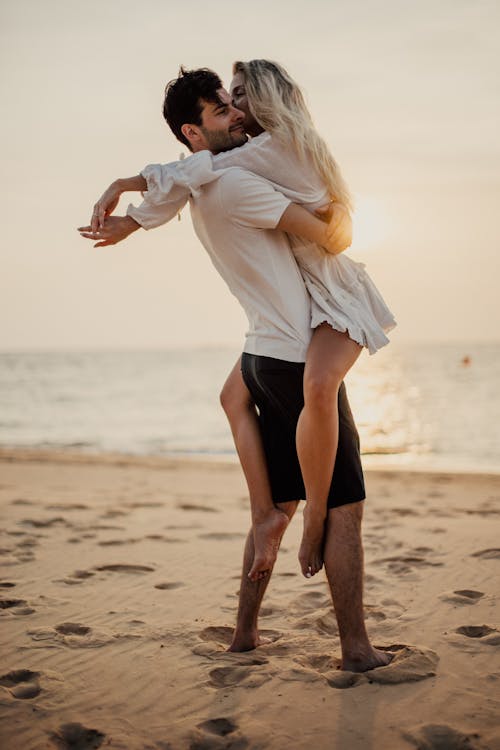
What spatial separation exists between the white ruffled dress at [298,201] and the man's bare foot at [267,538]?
81cm

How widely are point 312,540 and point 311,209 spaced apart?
1269mm

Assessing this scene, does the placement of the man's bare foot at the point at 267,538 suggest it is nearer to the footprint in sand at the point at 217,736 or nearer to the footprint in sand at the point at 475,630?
the footprint in sand at the point at 217,736

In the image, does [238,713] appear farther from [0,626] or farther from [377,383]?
[377,383]

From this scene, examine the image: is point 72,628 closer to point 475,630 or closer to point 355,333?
point 475,630

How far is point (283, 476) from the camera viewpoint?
3.03 m

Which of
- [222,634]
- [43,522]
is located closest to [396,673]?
[222,634]

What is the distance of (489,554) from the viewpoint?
4.77 meters

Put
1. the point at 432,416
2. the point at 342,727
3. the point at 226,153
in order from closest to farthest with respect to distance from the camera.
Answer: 1. the point at 342,727
2. the point at 226,153
3. the point at 432,416

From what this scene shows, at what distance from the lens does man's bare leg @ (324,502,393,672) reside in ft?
9.18

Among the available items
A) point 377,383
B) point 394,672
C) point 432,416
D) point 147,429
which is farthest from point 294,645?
point 377,383

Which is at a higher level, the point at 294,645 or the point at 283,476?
the point at 283,476

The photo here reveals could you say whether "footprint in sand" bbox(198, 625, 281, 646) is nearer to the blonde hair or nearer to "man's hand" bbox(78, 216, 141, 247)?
"man's hand" bbox(78, 216, 141, 247)

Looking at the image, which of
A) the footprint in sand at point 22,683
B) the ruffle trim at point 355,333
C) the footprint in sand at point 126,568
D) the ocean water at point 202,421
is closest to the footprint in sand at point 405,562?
the footprint in sand at point 126,568

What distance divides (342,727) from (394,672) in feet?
1.40
